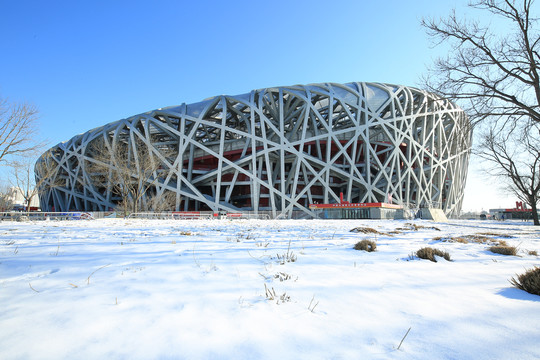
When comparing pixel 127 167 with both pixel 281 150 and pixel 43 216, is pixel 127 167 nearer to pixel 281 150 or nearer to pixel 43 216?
pixel 43 216

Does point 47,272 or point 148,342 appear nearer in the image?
point 148,342

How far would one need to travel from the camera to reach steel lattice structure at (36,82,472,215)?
120 feet

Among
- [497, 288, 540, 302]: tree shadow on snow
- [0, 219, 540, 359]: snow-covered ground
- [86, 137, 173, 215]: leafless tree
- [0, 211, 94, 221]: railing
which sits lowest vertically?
[0, 211, 94, 221]: railing

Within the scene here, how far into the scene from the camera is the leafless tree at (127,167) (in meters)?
30.6

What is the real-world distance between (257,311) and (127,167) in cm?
3343

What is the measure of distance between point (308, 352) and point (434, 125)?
4978 cm

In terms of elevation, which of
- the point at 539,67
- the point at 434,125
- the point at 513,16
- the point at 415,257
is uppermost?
the point at 434,125

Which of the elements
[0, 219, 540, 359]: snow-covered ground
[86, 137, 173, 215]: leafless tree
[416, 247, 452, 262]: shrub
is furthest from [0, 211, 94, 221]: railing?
[416, 247, 452, 262]: shrub

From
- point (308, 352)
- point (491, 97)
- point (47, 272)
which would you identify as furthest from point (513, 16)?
point (47, 272)

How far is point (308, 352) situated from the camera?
1.65 m

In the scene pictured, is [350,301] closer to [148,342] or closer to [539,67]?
[148,342]

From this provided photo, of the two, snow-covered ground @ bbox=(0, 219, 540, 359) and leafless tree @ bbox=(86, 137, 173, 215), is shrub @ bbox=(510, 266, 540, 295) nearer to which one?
snow-covered ground @ bbox=(0, 219, 540, 359)

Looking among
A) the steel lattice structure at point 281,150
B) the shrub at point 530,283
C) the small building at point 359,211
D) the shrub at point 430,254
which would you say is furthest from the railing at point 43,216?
Result: the shrub at point 530,283

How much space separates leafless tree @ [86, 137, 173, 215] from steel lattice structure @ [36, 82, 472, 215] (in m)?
0.55
